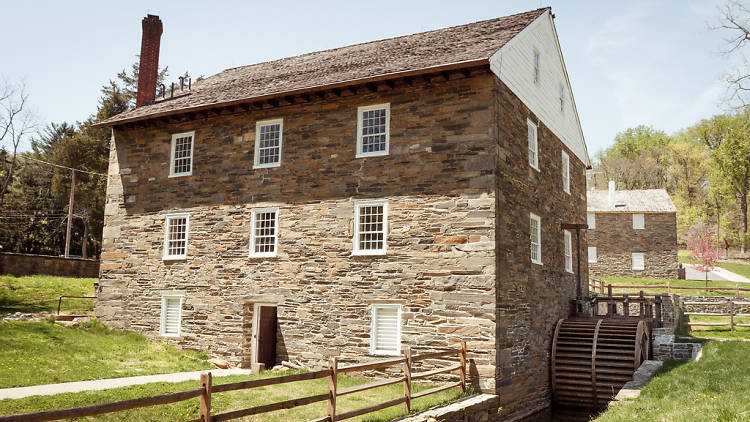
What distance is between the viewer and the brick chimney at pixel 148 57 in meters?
21.1

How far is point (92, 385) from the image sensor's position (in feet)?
38.9

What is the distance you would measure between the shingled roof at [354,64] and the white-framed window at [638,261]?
28720 millimetres

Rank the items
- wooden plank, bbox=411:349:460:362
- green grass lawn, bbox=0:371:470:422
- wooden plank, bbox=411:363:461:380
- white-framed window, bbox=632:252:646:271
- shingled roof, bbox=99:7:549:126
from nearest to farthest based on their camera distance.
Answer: green grass lawn, bbox=0:371:470:422, wooden plank, bbox=411:363:461:380, wooden plank, bbox=411:349:460:362, shingled roof, bbox=99:7:549:126, white-framed window, bbox=632:252:646:271

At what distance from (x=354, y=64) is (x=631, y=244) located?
32056mm

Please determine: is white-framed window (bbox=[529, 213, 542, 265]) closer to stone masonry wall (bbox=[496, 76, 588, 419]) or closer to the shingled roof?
stone masonry wall (bbox=[496, 76, 588, 419])

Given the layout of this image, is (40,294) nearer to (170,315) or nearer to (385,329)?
(170,315)

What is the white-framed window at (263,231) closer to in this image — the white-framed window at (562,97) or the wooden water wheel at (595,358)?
the wooden water wheel at (595,358)

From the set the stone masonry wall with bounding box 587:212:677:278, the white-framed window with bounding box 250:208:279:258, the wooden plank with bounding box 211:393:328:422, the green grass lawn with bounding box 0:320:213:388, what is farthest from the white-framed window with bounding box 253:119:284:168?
the stone masonry wall with bounding box 587:212:677:278

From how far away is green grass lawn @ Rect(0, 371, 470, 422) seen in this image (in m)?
9.53

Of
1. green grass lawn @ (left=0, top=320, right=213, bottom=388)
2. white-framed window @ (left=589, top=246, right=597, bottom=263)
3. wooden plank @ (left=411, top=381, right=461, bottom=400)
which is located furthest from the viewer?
white-framed window @ (left=589, top=246, right=597, bottom=263)

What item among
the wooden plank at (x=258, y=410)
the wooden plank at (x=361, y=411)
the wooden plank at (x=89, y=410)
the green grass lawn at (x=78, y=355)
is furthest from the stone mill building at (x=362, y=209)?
the wooden plank at (x=89, y=410)

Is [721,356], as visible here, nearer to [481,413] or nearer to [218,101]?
[481,413]

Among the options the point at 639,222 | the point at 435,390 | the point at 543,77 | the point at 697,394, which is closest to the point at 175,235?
the point at 435,390

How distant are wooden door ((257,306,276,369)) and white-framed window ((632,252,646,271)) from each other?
109ft
